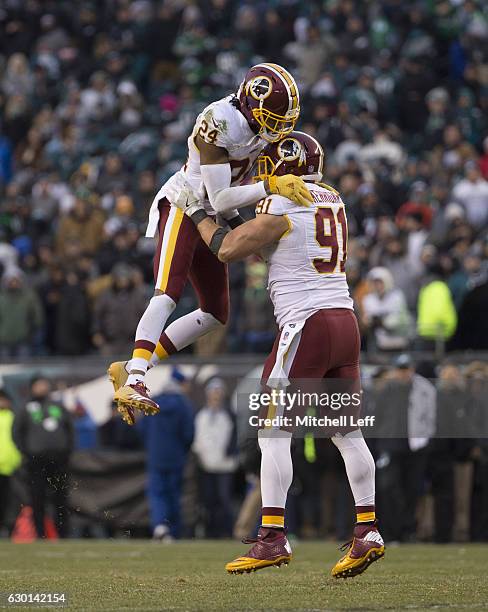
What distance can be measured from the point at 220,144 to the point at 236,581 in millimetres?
2449

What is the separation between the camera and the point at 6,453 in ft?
50.4

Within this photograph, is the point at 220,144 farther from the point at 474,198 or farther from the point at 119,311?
the point at 474,198

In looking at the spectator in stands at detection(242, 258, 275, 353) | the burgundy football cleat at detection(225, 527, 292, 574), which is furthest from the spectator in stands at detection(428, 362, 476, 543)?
the burgundy football cleat at detection(225, 527, 292, 574)

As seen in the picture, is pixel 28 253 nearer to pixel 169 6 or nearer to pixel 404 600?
pixel 169 6

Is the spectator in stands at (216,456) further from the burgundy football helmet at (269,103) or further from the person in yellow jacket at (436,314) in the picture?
the burgundy football helmet at (269,103)

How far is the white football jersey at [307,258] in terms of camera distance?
25.6ft

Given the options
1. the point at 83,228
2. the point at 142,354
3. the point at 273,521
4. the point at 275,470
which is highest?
the point at 83,228

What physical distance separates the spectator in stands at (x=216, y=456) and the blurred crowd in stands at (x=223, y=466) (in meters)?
0.01

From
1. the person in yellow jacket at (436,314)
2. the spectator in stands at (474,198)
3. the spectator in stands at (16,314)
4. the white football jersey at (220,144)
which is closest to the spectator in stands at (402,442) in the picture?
the person in yellow jacket at (436,314)

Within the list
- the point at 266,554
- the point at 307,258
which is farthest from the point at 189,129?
the point at 266,554

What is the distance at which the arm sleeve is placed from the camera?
7949mm

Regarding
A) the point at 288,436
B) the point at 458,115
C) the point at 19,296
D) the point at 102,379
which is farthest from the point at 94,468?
the point at 288,436

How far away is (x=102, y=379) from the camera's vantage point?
51.1 ft

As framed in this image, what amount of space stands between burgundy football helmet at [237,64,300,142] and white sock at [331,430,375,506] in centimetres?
176
